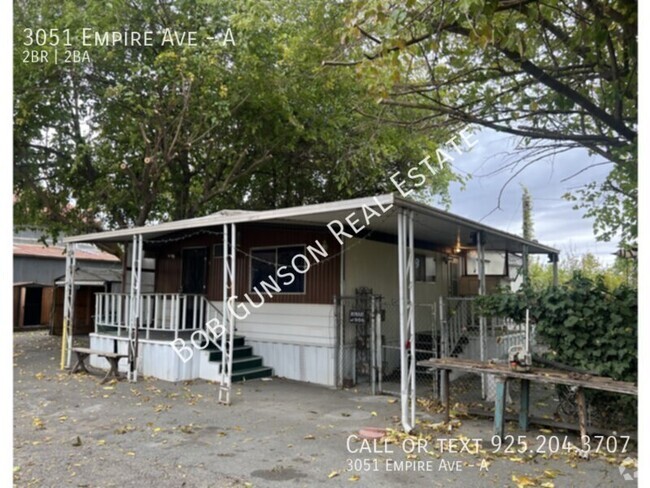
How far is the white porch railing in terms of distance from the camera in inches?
380

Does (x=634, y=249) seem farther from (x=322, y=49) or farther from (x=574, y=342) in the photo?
(x=322, y=49)

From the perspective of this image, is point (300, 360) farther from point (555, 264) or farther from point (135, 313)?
point (555, 264)

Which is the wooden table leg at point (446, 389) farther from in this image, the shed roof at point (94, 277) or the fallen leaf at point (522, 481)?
the shed roof at point (94, 277)

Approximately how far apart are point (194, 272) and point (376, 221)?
18.7ft

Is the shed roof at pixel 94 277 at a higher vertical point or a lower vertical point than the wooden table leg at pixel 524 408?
higher

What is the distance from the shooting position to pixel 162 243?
40.0 ft

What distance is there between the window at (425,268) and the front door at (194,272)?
17.4 ft

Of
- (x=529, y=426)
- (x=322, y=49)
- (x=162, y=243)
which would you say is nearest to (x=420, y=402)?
(x=529, y=426)

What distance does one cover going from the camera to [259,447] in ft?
17.6

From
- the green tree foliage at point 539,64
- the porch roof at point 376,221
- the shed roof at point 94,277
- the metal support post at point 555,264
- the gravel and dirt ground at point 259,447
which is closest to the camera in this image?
the green tree foliage at point 539,64

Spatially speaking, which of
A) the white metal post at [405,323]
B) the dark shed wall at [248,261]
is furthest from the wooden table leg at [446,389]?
the dark shed wall at [248,261]

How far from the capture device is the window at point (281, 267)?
9.66m

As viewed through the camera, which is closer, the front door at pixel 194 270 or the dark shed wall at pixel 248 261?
the dark shed wall at pixel 248 261

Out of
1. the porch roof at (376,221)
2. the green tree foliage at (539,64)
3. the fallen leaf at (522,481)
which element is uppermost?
the green tree foliage at (539,64)
